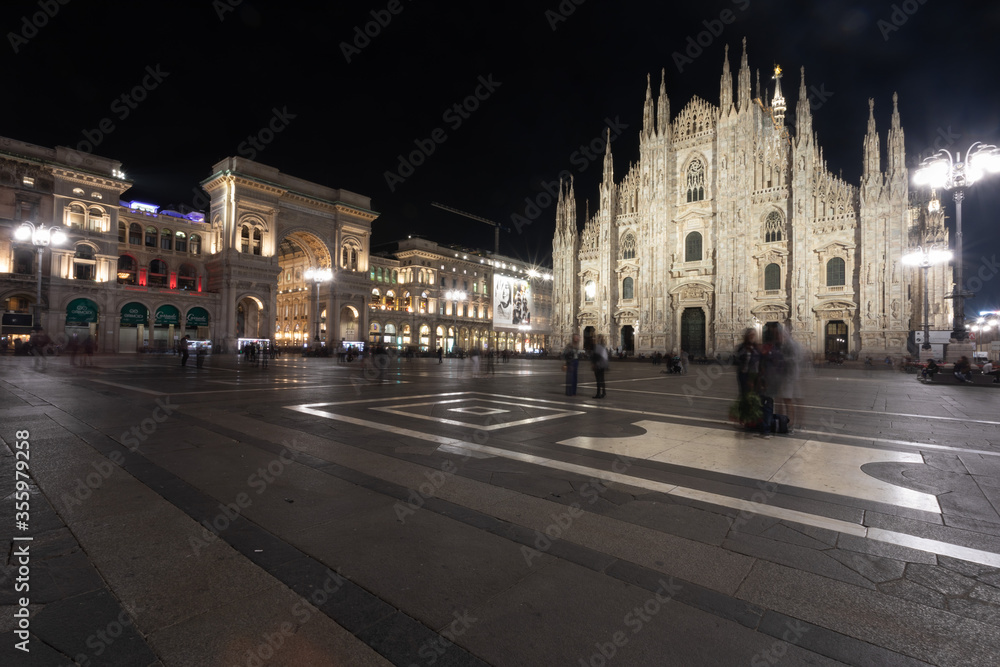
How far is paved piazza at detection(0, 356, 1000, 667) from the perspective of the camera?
2031mm

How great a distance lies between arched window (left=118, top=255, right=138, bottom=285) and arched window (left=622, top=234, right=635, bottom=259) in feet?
167

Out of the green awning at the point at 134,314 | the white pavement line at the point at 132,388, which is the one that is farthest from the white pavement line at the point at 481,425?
the green awning at the point at 134,314

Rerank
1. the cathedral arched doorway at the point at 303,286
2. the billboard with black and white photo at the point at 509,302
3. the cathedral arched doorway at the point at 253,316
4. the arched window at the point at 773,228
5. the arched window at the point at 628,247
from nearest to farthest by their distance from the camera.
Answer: the arched window at the point at 773,228 → the arched window at the point at 628,247 → the cathedral arched doorway at the point at 253,316 → the cathedral arched doorway at the point at 303,286 → the billboard with black and white photo at the point at 509,302

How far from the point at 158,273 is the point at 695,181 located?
184 feet

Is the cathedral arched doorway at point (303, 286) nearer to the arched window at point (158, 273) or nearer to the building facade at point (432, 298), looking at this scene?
the building facade at point (432, 298)

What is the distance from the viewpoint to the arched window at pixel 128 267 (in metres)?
46.8

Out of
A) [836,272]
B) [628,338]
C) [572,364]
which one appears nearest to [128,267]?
[628,338]

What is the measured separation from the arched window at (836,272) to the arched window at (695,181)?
40.0ft

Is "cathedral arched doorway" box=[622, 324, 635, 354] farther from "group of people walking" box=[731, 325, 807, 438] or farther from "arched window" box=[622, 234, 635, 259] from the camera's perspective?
"group of people walking" box=[731, 325, 807, 438]

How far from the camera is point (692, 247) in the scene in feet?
142

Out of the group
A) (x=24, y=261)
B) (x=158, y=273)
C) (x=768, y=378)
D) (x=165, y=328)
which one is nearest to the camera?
(x=768, y=378)

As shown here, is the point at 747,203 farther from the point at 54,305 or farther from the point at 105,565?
the point at 54,305

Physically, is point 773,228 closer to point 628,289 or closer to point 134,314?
point 628,289

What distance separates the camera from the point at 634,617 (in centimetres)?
225
